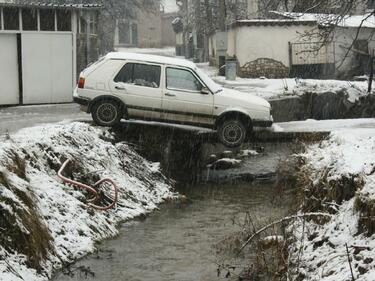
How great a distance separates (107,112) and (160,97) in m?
1.25

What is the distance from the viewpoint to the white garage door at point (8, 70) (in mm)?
20031

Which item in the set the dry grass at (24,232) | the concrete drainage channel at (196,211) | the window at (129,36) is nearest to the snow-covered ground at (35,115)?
the concrete drainage channel at (196,211)

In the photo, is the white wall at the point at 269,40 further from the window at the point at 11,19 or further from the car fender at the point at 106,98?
the car fender at the point at 106,98

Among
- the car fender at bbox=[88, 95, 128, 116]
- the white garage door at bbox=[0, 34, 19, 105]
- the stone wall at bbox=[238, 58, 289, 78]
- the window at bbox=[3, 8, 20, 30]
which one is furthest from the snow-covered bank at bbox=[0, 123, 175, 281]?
the stone wall at bbox=[238, 58, 289, 78]

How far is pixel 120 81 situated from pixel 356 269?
8871mm

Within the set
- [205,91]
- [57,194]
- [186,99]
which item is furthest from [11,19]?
[57,194]

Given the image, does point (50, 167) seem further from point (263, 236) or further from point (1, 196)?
point (263, 236)

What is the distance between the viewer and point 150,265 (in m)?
10.1

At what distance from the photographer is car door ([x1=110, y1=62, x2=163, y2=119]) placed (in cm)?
1505

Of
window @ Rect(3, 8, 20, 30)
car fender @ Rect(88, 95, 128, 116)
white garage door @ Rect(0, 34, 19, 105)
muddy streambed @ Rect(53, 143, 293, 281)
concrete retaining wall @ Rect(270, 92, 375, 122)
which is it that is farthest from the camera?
concrete retaining wall @ Rect(270, 92, 375, 122)

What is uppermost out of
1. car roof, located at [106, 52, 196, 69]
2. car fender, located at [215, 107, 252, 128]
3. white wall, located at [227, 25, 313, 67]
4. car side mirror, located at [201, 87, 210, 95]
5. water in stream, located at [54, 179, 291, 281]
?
white wall, located at [227, 25, 313, 67]

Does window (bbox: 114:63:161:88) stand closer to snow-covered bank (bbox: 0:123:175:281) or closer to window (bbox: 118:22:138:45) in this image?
snow-covered bank (bbox: 0:123:175:281)

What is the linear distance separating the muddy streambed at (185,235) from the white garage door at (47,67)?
242 inches

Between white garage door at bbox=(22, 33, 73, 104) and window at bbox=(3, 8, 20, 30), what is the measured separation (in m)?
0.41
